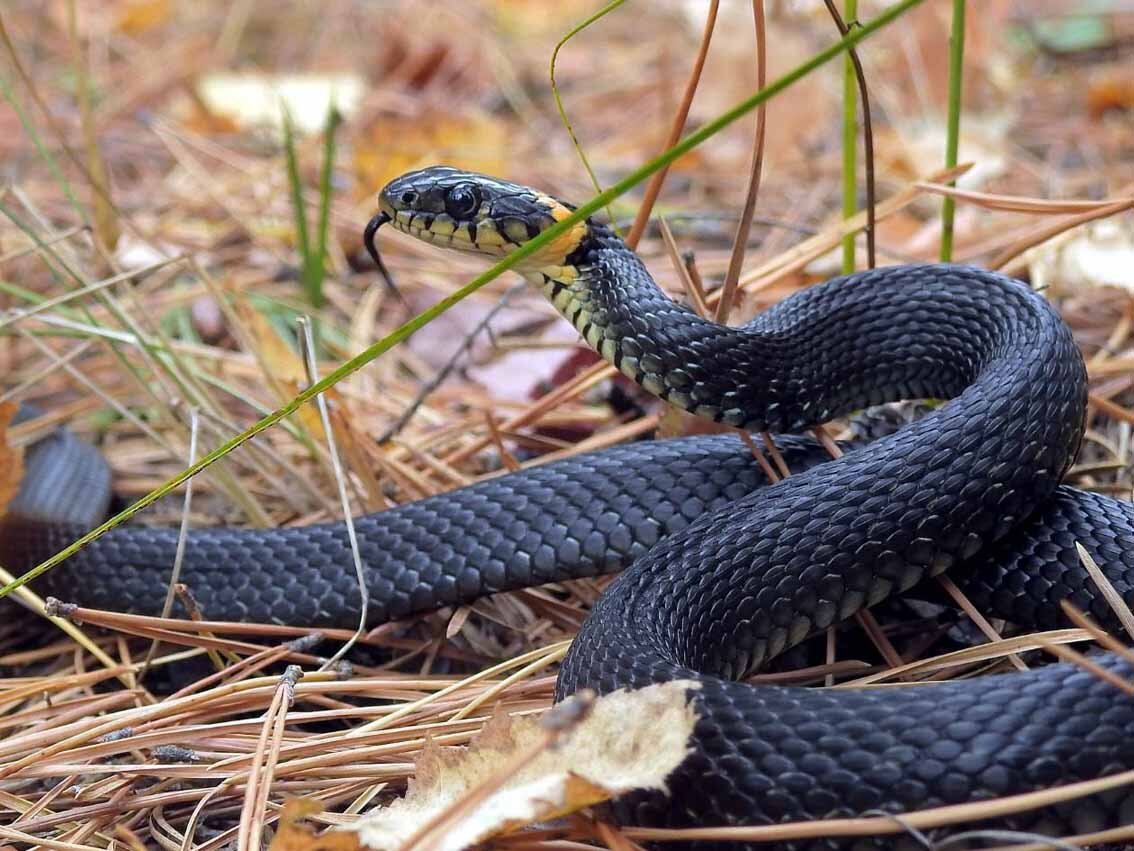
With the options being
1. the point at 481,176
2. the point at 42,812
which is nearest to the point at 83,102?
the point at 481,176

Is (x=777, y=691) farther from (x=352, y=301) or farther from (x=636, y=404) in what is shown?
(x=352, y=301)

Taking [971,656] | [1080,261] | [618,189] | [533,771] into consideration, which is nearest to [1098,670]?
[971,656]

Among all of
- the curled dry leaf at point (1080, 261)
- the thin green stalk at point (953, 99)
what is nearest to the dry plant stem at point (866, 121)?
the thin green stalk at point (953, 99)

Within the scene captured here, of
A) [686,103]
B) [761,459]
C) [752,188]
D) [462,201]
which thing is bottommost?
[761,459]

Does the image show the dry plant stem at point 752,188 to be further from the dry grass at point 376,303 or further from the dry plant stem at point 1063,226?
Result: the dry plant stem at point 1063,226

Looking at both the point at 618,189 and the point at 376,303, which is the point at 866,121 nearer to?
the point at 618,189

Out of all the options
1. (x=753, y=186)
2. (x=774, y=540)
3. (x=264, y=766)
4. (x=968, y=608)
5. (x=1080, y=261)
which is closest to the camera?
(x=264, y=766)
